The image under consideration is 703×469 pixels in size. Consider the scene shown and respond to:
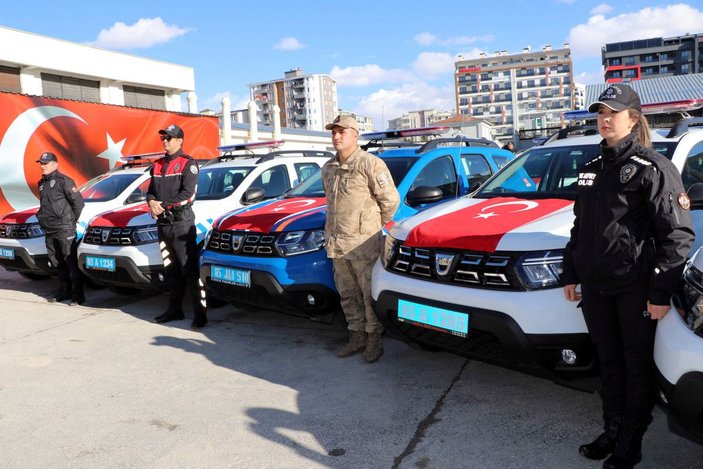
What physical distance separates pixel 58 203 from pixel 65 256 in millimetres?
606

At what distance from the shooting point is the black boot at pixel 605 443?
2579 mm

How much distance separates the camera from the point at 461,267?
3.08 m

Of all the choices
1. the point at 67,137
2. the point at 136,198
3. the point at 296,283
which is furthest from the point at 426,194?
the point at 67,137

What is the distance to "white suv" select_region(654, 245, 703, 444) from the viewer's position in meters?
2.05

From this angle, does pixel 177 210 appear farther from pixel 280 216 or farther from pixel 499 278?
pixel 499 278

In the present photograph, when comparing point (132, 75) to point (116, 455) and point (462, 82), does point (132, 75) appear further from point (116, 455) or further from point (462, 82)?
point (462, 82)

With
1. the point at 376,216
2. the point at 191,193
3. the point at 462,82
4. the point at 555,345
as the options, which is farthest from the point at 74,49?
the point at 462,82

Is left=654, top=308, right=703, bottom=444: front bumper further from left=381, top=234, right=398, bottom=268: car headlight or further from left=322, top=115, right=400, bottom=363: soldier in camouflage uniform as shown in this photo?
left=322, top=115, right=400, bottom=363: soldier in camouflage uniform

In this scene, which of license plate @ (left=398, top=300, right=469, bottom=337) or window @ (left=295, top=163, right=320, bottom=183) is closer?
license plate @ (left=398, top=300, right=469, bottom=337)

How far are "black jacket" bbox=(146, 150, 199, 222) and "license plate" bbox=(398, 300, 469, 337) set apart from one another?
104 inches

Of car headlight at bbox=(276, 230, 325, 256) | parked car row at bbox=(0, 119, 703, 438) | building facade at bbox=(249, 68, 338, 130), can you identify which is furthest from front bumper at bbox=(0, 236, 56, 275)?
building facade at bbox=(249, 68, 338, 130)

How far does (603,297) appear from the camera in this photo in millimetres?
2439

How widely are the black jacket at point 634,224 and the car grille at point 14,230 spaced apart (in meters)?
6.59

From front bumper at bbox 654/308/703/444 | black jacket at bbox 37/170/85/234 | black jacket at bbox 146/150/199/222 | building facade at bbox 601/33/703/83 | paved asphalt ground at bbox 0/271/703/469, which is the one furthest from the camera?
building facade at bbox 601/33/703/83
